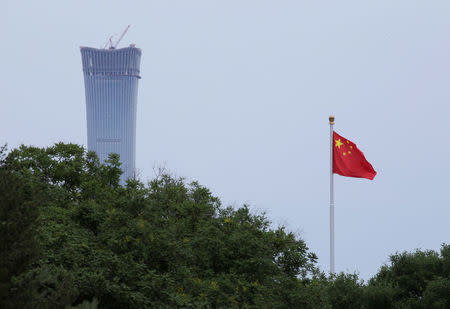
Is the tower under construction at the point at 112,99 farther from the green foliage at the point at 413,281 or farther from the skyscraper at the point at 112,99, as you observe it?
the green foliage at the point at 413,281

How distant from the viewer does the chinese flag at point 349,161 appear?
2916cm

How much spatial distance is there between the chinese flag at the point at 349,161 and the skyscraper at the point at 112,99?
12420 cm

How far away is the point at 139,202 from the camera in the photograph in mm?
23500

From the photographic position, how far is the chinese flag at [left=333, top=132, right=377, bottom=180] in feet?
95.7

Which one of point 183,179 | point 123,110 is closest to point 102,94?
point 123,110

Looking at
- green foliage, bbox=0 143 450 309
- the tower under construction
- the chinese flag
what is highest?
the tower under construction

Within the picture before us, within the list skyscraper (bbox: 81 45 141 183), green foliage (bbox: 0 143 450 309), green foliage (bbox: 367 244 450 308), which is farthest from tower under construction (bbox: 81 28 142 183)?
green foliage (bbox: 0 143 450 309)

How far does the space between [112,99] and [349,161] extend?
126853mm

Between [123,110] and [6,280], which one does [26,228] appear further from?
[123,110]

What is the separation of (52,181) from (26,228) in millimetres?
12431

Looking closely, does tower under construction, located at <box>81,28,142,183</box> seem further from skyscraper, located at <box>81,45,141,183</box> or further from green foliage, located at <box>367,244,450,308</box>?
green foliage, located at <box>367,244,450,308</box>

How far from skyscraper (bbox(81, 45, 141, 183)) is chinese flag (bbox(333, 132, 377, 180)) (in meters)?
124

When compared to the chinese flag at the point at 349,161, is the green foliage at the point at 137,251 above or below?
below

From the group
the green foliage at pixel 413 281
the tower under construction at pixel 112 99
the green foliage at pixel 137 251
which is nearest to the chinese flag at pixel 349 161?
the green foliage at pixel 137 251
